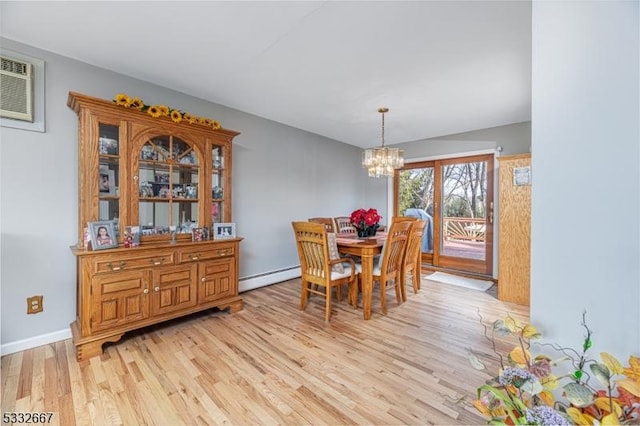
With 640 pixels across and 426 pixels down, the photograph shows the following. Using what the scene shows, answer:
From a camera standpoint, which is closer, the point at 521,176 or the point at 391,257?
the point at 391,257

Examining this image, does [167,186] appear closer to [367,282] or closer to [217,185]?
[217,185]

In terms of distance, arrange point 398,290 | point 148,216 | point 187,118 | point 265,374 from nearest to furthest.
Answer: point 265,374 < point 148,216 < point 187,118 < point 398,290

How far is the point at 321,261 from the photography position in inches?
101

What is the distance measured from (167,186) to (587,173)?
2.90 metres

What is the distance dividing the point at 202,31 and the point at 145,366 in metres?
2.44

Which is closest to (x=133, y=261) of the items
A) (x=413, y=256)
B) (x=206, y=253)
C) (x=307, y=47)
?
(x=206, y=253)

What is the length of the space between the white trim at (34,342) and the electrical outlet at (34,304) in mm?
207

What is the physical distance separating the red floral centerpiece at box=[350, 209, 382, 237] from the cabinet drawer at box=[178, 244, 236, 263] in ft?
4.83

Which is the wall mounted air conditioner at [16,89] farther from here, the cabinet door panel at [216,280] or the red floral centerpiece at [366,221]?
the red floral centerpiece at [366,221]

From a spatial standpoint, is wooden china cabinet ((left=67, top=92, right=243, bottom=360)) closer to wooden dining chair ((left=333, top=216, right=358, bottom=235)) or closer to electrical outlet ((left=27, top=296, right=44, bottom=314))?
electrical outlet ((left=27, top=296, right=44, bottom=314))

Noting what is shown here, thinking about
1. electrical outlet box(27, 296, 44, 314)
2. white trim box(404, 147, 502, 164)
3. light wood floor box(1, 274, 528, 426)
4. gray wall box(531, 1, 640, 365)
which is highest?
white trim box(404, 147, 502, 164)

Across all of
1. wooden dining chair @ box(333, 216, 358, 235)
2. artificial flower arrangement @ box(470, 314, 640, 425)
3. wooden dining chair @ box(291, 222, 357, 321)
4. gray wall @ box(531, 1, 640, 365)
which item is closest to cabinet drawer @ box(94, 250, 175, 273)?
wooden dining chair @ box(291, 222, 357, 321)

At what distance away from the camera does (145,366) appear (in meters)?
1.82

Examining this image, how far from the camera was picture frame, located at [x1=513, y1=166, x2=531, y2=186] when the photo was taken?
10.2 ft
